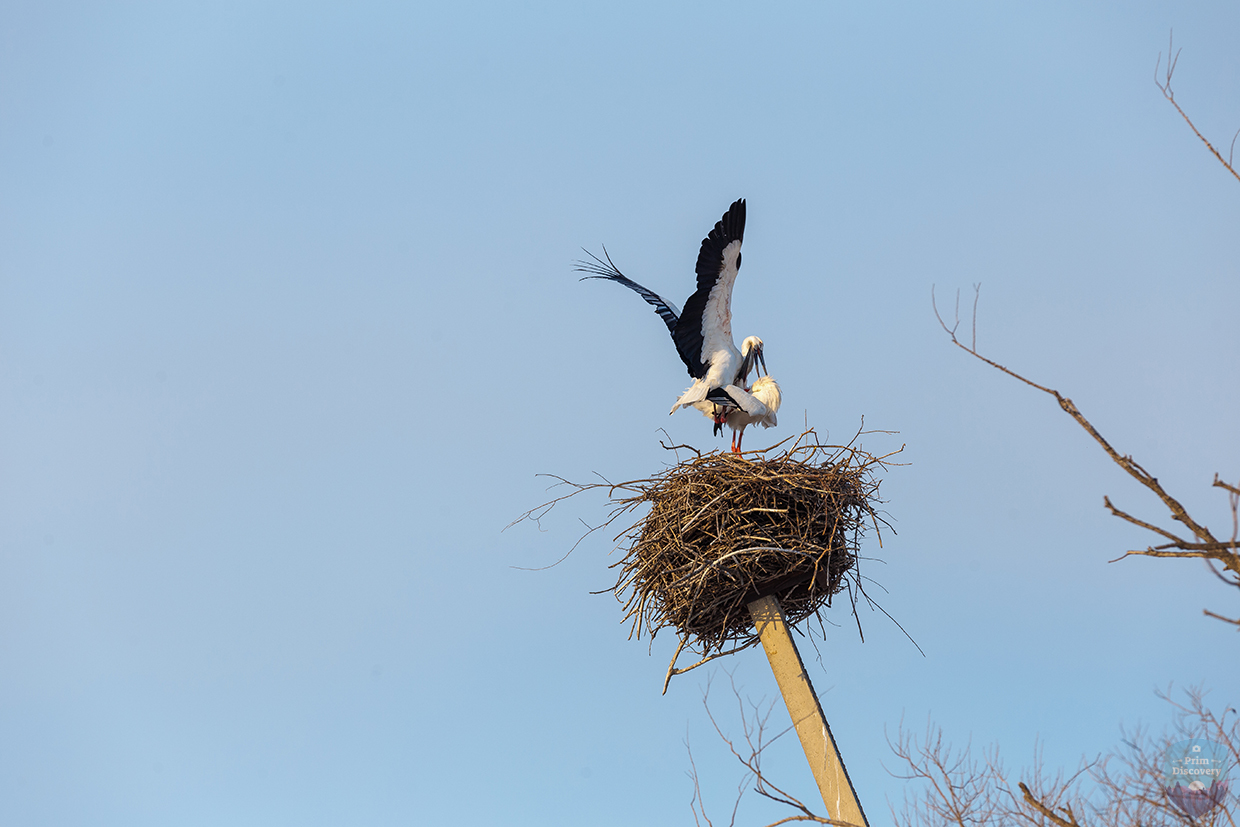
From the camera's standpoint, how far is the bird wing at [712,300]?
878 cm

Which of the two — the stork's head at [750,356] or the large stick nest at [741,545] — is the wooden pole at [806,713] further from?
the stork's head at [750,356]

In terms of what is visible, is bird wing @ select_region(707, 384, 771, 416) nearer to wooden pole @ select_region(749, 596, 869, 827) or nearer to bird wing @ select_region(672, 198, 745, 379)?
bird wing @ select_region(672, 198, 745, 379)

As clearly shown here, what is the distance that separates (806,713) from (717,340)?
4.03 meters

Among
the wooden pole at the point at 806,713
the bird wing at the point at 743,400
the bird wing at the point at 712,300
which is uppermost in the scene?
the bird wing at the point at 712,300

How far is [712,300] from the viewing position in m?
9.04

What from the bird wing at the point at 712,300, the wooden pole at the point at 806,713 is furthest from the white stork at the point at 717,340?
the wooden pole at the point at 806,713

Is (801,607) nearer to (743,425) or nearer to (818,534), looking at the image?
(818,534)

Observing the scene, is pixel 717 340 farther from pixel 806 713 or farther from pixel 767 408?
pixel 806 713

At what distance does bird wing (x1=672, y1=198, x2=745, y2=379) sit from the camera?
8781mm

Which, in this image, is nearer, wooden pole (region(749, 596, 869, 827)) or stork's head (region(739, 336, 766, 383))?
wooden pole (region(749, 596, 869, 827))

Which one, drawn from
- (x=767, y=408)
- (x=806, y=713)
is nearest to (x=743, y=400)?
(x=767, y=408)

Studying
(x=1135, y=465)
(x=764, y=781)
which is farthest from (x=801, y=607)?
(x=1135, y=465)

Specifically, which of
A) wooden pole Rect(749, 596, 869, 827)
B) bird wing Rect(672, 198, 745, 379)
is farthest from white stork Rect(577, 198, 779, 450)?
wooden pole Rect(749, 596, 869, 827)

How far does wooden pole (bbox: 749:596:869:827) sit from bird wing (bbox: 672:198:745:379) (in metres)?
3.26
